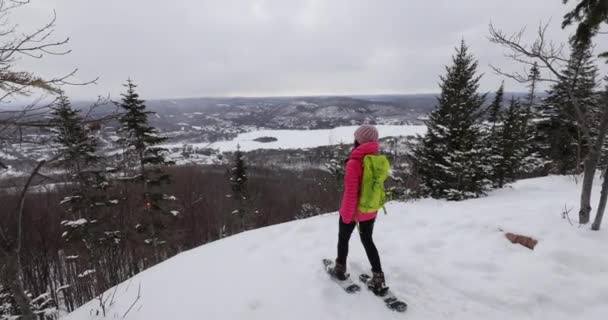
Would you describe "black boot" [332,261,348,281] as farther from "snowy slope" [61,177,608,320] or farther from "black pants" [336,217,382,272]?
"black pants" [336,217,382,272]

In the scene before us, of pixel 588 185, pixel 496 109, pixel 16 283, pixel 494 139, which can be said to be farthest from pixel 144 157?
pixel 496 109

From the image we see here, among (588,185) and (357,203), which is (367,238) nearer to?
(357,203)

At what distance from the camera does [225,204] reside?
3806 centimetres

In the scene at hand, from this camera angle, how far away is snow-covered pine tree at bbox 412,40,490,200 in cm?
1354

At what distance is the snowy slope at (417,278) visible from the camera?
11.0ft

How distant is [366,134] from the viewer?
349 cm

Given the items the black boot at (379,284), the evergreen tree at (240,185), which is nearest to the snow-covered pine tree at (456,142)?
the black boot at (379,284)

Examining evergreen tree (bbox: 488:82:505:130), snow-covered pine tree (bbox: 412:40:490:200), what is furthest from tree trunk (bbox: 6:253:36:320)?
evergreen tree (bbox: 488:82:505:130)

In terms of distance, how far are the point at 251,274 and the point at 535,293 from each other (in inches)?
135

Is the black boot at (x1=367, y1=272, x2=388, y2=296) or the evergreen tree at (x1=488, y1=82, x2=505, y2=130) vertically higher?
the evergreen tree at (x1=488, y1=82, x2=505, y2=130)

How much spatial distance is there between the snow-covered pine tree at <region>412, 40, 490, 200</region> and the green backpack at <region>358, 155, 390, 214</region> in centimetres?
1113

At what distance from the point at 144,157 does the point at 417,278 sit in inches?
565

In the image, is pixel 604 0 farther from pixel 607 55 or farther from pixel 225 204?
pixel 225 204

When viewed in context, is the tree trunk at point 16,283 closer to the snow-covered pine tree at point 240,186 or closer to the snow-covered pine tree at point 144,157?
the snow-covered pine tree at point 144,157
